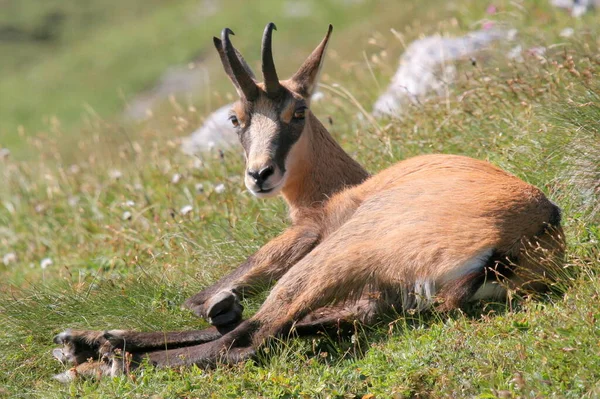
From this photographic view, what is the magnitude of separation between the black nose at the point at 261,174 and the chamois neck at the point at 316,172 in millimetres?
471

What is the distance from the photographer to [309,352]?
17.6 ft

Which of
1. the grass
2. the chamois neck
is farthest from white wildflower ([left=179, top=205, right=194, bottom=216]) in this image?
the chamois neck

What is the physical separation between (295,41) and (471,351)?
80.6 ft

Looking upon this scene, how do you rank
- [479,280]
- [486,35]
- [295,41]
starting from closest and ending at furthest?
[479,280]
[486,35]
[295,41]

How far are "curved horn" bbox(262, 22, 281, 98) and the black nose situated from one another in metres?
0.72

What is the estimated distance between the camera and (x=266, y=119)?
6.29 meters

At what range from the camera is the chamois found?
4930 millimetres

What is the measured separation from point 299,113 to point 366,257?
178cm

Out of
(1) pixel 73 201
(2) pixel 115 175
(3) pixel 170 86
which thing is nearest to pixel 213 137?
(2) pixel 115 175

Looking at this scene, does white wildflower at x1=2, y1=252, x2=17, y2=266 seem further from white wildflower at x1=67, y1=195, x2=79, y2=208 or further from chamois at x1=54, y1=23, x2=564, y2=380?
chamois at x1=54, y1=23, x2=564, y2=380

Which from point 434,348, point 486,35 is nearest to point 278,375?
point 434,348

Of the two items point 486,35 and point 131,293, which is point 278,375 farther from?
point 486,35

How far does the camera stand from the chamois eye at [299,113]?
6391 mm

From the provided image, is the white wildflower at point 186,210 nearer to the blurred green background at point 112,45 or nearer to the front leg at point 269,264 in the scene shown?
the front leg at point 269,264
